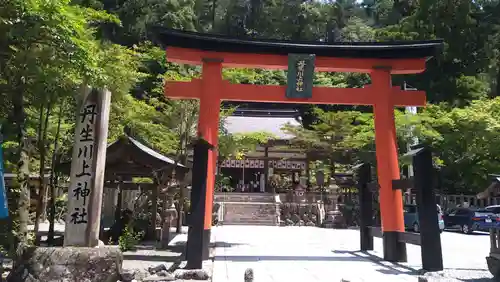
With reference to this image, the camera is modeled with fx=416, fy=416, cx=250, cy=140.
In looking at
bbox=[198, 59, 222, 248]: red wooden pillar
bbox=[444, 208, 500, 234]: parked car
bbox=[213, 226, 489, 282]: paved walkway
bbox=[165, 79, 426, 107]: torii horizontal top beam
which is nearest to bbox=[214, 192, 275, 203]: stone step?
bbox=[444, 208, 500, 234]: parked car

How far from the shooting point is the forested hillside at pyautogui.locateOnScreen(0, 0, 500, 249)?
7328 millimetres

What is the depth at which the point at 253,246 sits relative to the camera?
46.0 feet

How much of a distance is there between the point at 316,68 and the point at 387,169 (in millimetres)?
3795

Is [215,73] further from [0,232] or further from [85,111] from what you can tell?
[0,232]

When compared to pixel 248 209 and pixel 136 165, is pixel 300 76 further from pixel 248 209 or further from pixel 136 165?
pixel 248 209

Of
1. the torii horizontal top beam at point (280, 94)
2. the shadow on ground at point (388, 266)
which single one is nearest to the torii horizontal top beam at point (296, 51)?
the torii horizontal top beam at point (280, 94)

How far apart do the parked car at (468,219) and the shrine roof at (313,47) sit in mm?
11875

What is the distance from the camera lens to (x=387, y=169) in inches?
466

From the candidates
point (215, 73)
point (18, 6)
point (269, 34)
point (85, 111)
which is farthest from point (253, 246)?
point (269, 34)

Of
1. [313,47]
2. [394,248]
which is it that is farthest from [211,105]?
[394,248]

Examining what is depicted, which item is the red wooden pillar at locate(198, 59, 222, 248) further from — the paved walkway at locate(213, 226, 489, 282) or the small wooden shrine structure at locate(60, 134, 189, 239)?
the paved walkway at locate(213, 226, 489, 282)

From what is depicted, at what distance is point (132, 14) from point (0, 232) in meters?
27.0

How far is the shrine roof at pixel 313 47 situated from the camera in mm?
12062

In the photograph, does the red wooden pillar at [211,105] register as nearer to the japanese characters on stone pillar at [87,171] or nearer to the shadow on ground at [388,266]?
the japanese characters on stone pillar at [87,171]
